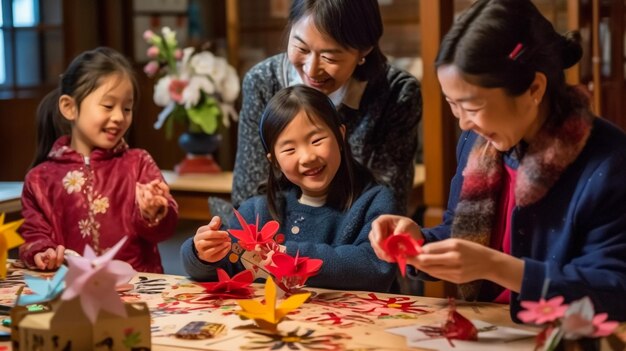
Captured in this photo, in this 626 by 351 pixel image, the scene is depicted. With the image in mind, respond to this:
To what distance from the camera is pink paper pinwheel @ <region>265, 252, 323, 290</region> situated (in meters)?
1.89

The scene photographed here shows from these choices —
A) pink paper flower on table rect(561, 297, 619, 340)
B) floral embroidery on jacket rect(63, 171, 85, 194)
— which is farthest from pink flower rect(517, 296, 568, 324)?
floral embroidery on jacket rect(63, 171, 85, 194)

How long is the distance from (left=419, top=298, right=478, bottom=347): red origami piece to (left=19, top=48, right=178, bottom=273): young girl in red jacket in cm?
99

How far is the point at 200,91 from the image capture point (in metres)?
4.18

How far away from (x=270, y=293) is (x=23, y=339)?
43 centimetres

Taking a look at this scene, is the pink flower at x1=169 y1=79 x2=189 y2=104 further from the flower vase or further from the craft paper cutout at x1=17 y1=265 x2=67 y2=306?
the craft paper cutout at x1=17 y1=265 x2=67 y2=306

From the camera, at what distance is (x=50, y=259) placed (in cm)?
224

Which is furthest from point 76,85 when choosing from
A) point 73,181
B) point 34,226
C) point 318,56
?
point 318,56

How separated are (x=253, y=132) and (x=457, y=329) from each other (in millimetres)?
1209

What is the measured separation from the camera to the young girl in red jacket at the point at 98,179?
2.45m

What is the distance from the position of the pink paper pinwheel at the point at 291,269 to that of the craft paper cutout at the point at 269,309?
0.54 feet

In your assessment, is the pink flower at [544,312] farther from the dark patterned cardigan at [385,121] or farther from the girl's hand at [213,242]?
the dark patterned cardigan at [385,121]

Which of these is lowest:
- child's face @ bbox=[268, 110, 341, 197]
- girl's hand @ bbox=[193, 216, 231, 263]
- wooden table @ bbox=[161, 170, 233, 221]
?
wooden table @ bbox=[161, 170, 233, 221]

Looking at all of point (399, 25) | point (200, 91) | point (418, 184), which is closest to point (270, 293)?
point (418, 184)

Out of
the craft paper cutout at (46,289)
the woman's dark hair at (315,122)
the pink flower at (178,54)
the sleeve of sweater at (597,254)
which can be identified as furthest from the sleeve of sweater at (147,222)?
the pink flower at (178,54)
